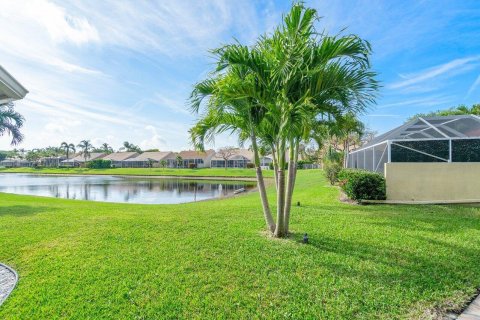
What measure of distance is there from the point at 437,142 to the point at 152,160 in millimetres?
69015

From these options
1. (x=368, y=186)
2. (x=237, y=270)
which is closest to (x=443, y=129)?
(x=368, y=186)

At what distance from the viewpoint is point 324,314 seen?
9.38ft

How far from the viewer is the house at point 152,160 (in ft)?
230

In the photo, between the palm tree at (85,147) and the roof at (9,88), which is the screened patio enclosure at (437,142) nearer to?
the roof at (9,88)

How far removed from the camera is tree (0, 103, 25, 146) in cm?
2189

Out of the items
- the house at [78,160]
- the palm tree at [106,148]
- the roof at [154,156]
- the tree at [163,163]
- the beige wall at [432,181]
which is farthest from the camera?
the palm tree at [106,148]

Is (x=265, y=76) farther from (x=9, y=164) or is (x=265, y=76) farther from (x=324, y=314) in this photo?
(x=9, y=164)

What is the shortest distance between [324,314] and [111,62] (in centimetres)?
1269

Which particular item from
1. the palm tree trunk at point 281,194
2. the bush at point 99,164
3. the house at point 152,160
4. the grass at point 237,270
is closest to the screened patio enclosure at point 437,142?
the grass at point 237,270

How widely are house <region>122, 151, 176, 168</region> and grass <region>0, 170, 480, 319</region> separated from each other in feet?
213

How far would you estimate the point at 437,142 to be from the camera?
33.4 feet

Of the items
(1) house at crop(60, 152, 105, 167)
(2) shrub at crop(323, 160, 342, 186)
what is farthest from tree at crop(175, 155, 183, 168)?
(2) shrub at crop(323, 160, 342, 186)

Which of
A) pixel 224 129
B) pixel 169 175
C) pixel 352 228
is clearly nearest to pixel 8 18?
pixel 224 129

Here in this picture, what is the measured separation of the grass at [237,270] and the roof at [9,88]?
281 centimetres
